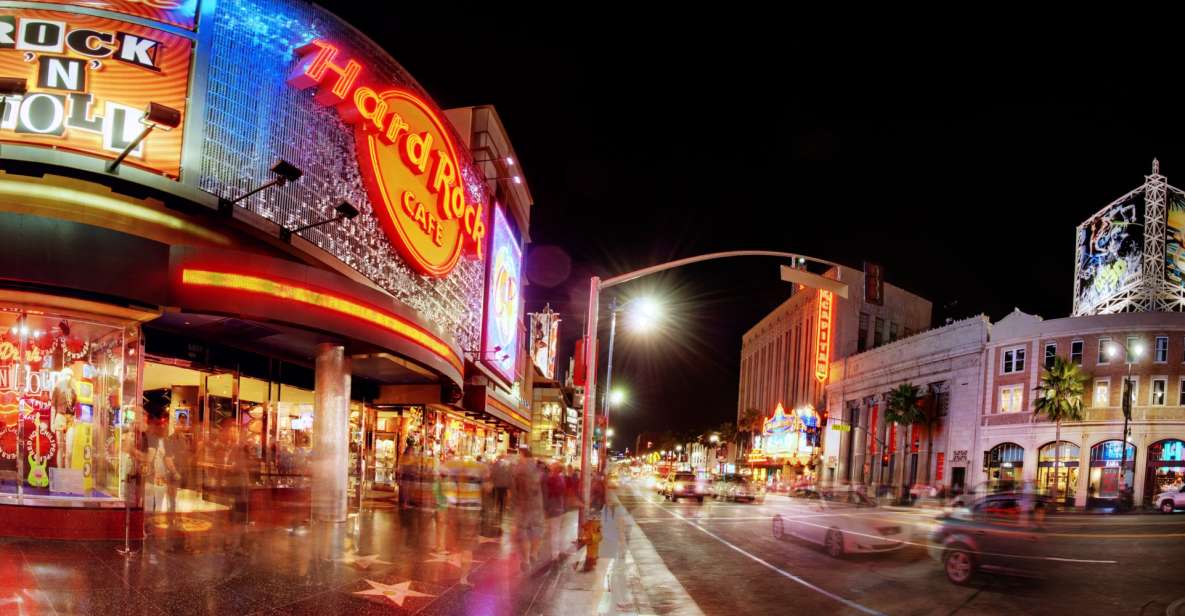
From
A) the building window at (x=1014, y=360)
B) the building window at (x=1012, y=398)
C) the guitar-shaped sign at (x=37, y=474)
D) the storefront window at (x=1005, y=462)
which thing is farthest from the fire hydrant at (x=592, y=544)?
the building window at (x=1014, y=360)

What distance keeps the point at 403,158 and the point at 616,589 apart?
44.1ft

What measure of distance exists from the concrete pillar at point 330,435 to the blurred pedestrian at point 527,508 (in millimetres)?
5320

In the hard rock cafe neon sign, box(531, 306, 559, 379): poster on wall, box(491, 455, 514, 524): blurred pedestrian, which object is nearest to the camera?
the hard rock cafe neon sign

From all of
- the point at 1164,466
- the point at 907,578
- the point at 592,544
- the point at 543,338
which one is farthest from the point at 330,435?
the point at 1164,466

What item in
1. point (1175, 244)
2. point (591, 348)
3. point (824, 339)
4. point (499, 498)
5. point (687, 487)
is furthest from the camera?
point (824, 339)

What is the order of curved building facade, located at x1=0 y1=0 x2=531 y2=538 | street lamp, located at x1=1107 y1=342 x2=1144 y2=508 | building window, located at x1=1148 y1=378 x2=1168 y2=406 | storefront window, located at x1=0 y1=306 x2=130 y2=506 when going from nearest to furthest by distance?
curved building facade, located at x1=0 y1=0 x2=531 y2=538, storefront window, located at x1=0 y1=306 x2=130 y2=506, street lamp, located at x1=1107 y1=342 x2=1144 y2=508, building window, located at x1=1148 y1=378 x2=1168 y2=406

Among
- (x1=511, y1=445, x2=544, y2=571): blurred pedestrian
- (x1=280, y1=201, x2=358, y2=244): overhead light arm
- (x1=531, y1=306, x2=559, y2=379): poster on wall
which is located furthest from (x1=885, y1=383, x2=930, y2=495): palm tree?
(x1=511, y1=445, x2=544, y2=571): blurred pedestrian

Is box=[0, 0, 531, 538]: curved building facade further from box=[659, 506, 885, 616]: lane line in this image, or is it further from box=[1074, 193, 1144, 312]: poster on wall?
box=[1074, 193, 1144, 312]: poster on wall

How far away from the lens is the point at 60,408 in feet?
41.5

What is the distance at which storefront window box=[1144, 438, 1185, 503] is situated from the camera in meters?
50.0

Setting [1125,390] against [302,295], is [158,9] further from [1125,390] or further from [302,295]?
[1125,390]

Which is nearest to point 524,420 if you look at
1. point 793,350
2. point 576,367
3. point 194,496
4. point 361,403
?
point 361,403

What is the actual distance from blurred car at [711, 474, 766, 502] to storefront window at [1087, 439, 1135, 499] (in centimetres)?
2413

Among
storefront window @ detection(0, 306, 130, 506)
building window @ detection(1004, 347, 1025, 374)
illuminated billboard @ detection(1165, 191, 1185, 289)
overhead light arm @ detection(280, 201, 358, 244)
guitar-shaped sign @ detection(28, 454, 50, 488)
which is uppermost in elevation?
illuminated billboard @ detection(1165, 191, 1185, 289)
